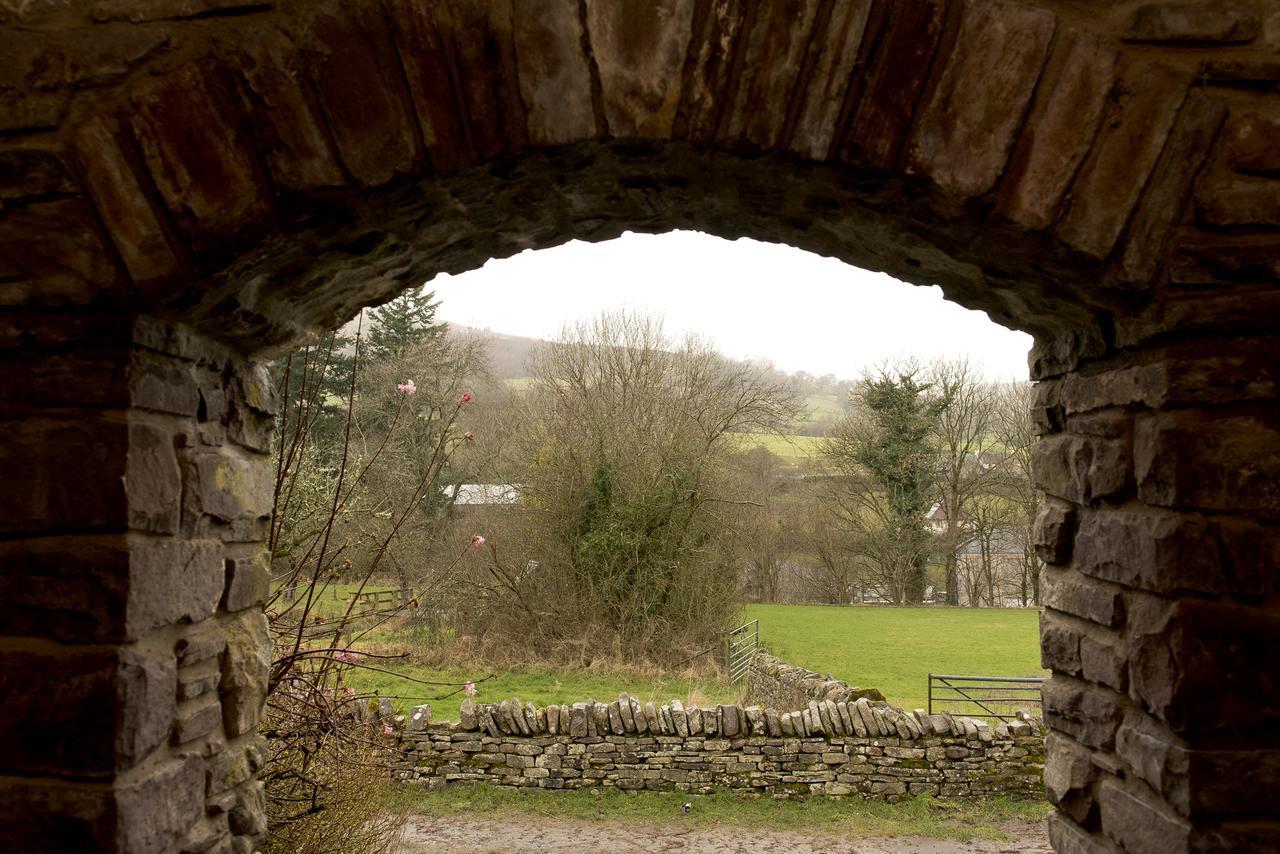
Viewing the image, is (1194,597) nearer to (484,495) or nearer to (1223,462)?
(1223,462)

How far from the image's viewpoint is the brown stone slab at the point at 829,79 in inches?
63.5

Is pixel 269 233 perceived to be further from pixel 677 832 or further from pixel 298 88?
pixel 677 832

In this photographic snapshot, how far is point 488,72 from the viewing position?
1660mm

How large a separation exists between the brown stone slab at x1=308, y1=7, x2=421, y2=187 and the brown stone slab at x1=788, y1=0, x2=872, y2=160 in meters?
0.78

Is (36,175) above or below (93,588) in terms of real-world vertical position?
above

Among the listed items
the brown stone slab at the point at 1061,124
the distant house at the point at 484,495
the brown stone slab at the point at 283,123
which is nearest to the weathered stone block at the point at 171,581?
the brown stone slab at the point at 283,123

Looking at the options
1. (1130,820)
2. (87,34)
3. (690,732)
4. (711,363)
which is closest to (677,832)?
(690,732)

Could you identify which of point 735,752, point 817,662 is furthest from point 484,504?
point 735,752

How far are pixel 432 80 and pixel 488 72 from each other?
0.11 meters

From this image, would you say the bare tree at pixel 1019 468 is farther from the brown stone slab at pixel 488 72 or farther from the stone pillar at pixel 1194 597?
the brown stone slab at pixel 488 72

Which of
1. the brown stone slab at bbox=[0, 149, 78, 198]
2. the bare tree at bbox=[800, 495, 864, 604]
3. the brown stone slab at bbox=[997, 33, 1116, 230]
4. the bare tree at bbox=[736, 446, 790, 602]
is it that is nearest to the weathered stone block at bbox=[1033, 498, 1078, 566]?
the brown stone slab at bbox=[997, 33, 1116, 230]

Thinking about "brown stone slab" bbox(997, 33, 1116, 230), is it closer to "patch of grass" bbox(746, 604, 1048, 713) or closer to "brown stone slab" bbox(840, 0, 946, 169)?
"brown stone slab" bbox(840, 0, 946, 169)

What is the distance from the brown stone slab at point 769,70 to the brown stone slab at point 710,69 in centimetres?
3

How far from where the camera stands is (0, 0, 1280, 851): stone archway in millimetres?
1621
